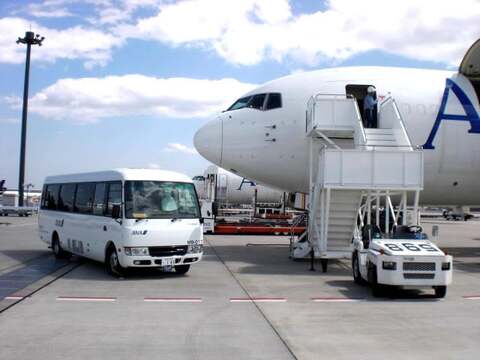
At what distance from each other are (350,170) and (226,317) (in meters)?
6.92

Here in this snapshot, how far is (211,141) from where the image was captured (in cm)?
1756

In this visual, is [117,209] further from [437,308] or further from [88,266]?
[437,308]

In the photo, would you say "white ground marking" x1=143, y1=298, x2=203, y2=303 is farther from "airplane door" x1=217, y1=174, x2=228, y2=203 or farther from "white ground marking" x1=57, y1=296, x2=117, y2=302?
"airplane door" x1=217, y1=174, x2=228, y2=203

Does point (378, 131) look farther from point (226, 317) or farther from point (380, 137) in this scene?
point (226, 317)

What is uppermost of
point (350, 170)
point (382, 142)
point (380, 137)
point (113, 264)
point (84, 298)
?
point (380, 137)

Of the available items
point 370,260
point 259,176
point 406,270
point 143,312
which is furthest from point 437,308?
point 259,176

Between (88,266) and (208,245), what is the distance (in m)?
8.13

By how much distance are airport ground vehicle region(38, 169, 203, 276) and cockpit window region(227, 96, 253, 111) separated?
515 centimetres

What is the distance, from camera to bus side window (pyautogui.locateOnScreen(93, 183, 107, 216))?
46.0 ft

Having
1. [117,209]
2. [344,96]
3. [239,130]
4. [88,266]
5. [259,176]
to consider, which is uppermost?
[344,96]

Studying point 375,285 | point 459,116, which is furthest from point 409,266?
point 459,116

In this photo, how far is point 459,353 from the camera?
6609 mm

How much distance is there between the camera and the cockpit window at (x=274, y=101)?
1752 centimetres

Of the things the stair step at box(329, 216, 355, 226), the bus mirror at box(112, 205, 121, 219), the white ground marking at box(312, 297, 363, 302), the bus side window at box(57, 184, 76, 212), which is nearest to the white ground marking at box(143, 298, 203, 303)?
the white ground marking at box(312, 297, 363, 302)
